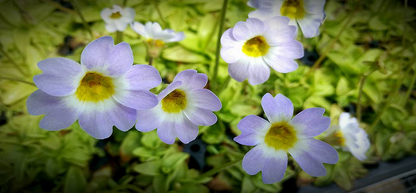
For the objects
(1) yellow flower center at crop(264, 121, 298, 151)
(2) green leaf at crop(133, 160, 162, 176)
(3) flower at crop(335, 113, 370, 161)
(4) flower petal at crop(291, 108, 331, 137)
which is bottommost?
(2) green leaf at crop(133, 160, 162, 176)

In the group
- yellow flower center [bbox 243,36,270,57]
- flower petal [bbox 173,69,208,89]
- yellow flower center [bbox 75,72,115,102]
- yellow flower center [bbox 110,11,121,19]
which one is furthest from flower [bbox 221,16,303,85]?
yellow flower center [bbox 110,11,121,19]

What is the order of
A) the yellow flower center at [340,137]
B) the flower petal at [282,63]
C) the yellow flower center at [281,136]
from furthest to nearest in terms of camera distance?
the yellow flower center at [340,137], the flower petal at [282,63], the yellow flower center at [281,136]

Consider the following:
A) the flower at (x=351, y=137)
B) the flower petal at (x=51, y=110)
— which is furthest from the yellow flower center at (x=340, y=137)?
the flower petal at (x=51, y=110)

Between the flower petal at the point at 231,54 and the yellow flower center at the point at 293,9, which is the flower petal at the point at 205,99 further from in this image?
the yellow flower center at the point at 293,9

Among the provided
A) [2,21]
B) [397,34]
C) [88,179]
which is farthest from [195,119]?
[397,34]

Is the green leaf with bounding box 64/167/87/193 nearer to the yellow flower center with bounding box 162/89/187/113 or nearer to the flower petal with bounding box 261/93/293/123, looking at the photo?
the yellow flower center with bounding box 162/89/187/113

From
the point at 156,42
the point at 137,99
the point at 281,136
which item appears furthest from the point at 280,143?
the point at 156,42
